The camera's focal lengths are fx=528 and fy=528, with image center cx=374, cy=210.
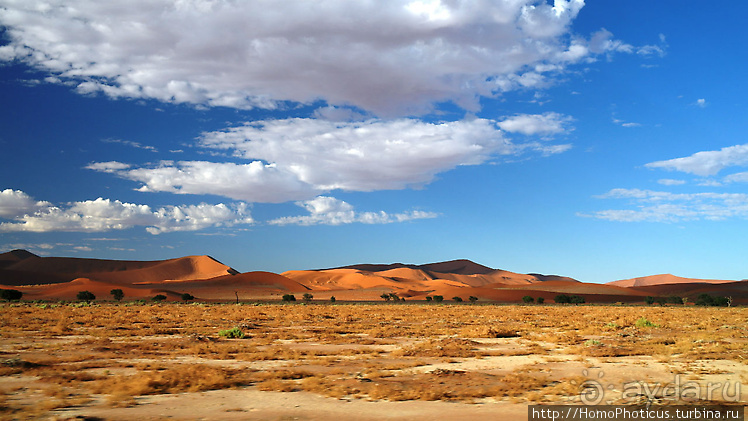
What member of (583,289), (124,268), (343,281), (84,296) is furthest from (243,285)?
(124,268)

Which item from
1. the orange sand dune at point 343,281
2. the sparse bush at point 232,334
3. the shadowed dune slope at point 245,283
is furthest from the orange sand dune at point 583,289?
the sparse bush at point 232,334

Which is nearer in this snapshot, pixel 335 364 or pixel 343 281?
pixel 335 364

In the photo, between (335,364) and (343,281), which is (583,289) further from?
(335,364)

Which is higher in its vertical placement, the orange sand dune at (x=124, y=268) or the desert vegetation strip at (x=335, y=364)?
the orange sand dune at (x=124, y=268)

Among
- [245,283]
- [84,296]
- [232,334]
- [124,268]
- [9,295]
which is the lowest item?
[84,296]

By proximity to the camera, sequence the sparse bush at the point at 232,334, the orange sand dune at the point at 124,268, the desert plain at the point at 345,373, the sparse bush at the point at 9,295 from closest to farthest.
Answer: the desert plain at the point at 345,373 < the sparse bush at the point at 232,334 < the sparse bush at the point at 9,295 < the orange sand dune at the point at 124,268

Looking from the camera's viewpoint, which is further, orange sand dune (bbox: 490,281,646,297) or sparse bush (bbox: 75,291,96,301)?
orange sand dune (bbox: 490,281,646,297)

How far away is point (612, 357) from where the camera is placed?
1788 centimetres

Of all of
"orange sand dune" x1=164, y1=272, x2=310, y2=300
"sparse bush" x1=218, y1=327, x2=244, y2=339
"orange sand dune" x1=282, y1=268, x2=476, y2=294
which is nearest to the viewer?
"sparse bush" x1=218, y1=327, x2=244, y2=339

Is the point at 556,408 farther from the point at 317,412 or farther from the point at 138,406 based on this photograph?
the point at 138,406

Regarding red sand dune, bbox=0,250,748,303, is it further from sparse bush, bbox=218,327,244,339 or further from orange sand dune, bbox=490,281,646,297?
sparse bush, bbox=218,327,244,339

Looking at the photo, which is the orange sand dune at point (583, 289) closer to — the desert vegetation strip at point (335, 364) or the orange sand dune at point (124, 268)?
the orange sand dune at point (124, 268)

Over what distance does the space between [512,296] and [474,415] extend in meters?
98.9

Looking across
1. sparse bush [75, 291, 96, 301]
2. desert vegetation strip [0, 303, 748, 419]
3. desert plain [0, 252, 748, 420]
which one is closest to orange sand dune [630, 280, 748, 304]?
desert plain [0, 252, 748, 420]
